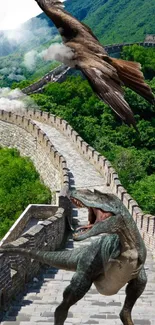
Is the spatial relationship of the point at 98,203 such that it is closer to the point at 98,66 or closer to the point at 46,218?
the point at 98,66

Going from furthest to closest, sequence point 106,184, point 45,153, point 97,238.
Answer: point 45,153 < point 106,184 < point 97,238

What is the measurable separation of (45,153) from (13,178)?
131 cm

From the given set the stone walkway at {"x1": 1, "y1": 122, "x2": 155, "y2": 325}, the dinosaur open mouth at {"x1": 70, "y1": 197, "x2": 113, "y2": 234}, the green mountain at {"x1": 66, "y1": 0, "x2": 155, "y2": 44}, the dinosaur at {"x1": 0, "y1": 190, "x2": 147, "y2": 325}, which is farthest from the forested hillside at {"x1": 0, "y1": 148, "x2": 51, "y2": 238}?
the green mountain at {"x1": 66, "y1": 0, "x2": 155, "y2": 44}

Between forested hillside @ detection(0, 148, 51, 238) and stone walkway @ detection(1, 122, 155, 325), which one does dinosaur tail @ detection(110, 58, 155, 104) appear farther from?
forested hillside @ detection(0, 148, 51, 238)

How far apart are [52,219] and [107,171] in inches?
279

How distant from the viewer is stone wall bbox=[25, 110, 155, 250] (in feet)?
58.4

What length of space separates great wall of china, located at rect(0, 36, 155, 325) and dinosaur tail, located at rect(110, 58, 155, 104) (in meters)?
5.45

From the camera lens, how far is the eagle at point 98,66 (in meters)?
5.98

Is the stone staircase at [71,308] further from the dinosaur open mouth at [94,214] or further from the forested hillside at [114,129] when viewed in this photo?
the forested hillside at [114,129]

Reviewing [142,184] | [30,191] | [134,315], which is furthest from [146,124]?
[134,315]

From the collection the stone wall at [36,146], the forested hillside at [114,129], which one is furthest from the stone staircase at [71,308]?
the forested hillside at [114,129]

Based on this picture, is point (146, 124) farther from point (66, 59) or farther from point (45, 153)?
point (66, 59)

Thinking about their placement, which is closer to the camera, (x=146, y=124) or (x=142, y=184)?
(x=142, y=184)

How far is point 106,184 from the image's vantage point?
914 inches
